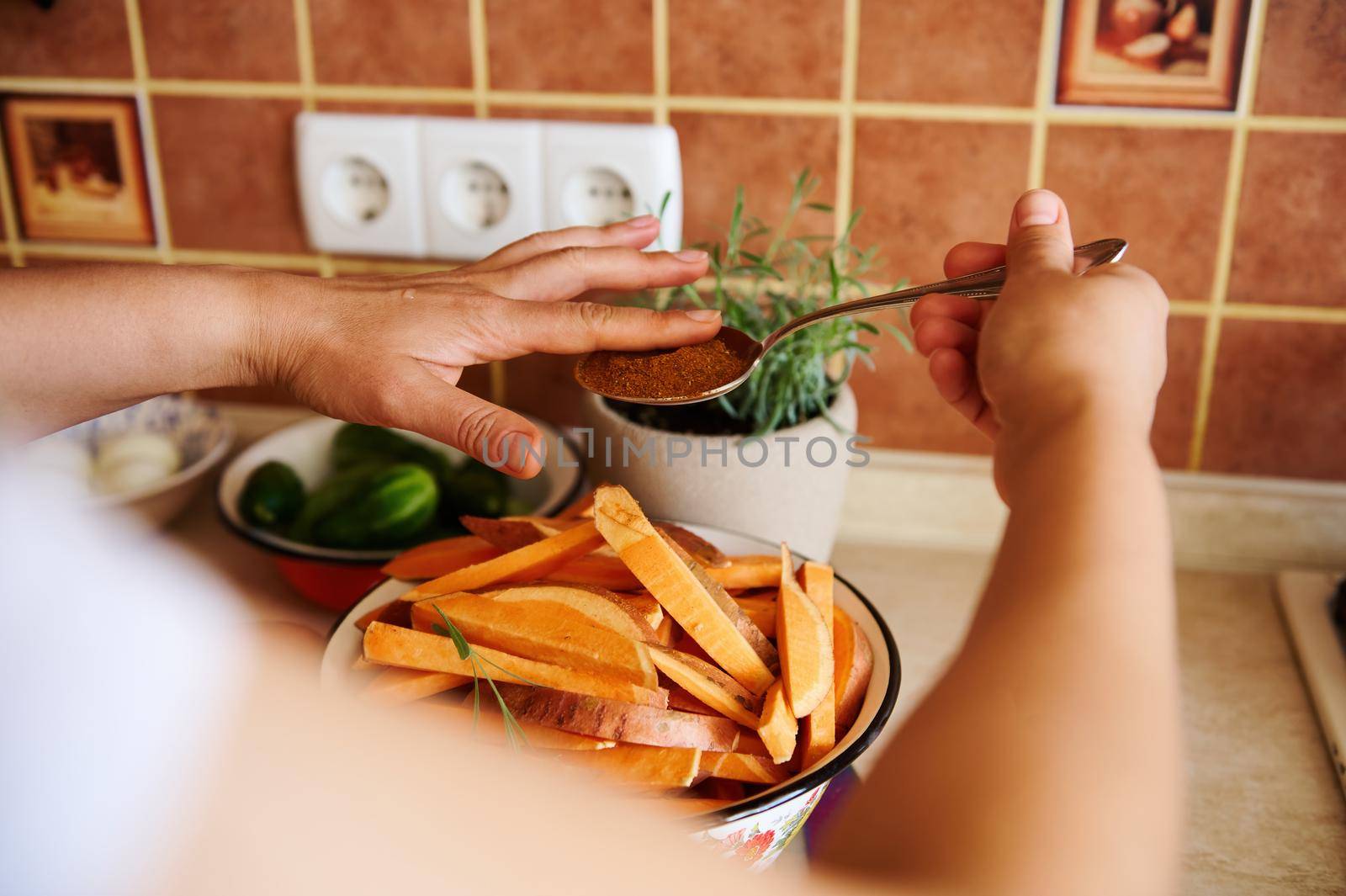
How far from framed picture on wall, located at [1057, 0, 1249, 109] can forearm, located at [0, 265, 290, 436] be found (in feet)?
2.33

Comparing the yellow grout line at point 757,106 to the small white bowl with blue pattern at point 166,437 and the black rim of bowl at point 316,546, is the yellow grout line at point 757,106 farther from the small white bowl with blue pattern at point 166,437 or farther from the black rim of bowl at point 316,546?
the small white bowl with blue pattern at point 166,437

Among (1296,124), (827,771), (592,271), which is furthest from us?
(1296,124)

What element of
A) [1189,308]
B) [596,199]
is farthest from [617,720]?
[1189,308]

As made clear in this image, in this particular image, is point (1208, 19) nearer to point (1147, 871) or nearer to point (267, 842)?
point (1147, 871)

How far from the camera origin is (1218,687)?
0.83m

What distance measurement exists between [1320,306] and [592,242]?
0.67 metres

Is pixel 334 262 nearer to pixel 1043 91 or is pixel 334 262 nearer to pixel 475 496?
pixel 475 496

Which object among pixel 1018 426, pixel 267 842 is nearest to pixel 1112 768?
pixel 1018 426

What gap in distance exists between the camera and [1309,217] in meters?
0.90

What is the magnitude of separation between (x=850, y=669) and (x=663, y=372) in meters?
0.24

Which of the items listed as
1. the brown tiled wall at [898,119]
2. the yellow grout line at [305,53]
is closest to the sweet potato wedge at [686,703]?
the brown tiled wall at [898,119]

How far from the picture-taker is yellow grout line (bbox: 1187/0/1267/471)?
2.81 ft

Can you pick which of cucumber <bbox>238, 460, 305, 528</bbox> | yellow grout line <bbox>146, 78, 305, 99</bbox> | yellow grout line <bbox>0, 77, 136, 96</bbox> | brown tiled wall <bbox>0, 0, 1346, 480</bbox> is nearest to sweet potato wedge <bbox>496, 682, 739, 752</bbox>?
cucumber <bbox>238, 460, 305, 528</bbox>

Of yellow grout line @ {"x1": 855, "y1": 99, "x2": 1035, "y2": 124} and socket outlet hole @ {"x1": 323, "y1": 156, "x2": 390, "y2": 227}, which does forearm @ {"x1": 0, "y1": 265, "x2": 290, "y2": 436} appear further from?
yellow grout line @ {"x1": 855, "y1": 99, "x2": 1035, "y2": 124}
